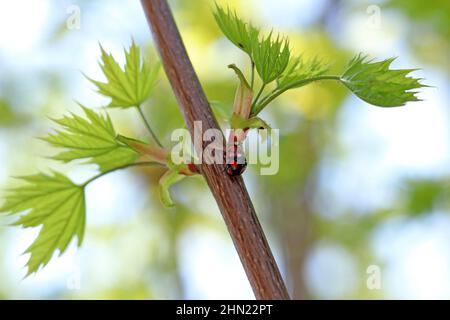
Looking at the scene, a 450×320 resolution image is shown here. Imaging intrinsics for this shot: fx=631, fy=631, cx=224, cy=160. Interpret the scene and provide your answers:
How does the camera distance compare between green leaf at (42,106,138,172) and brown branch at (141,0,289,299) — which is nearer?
brown branch at (141,0,289,299)

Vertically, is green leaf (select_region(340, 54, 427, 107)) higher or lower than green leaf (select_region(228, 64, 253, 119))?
higher

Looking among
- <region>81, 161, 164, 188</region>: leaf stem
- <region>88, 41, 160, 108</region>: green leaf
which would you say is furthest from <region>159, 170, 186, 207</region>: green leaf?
<region>88, 41, 160, 108</region>: green leaf

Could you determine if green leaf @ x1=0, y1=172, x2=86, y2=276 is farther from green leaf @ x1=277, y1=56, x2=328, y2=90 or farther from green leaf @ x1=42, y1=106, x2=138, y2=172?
green leaf @ x1=277, y1=56, x2=328, y2=90

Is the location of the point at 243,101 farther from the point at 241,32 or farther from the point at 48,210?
the point at 48,210

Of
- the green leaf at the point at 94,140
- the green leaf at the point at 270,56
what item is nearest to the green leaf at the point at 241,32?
the green leaf at the point at 270,56

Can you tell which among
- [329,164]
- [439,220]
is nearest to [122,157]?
[439,220]
